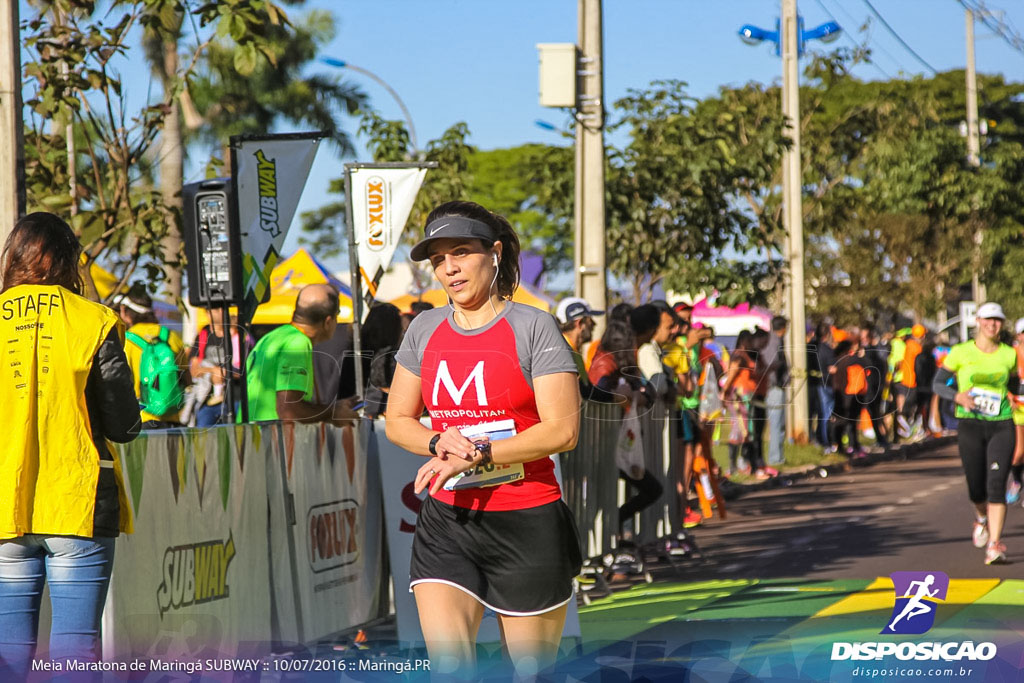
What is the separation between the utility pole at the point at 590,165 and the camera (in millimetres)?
13711

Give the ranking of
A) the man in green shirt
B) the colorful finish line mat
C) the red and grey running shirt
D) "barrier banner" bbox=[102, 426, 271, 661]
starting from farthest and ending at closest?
1. the man in green shirt
2. "barrier banner" bbox=[102, 426, 271, 661]
3. the colorful finish line mat
4. the red and grey running shirt

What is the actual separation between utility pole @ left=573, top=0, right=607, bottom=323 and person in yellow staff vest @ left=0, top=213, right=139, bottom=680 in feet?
30.6

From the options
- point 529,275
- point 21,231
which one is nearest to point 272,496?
point 21,231

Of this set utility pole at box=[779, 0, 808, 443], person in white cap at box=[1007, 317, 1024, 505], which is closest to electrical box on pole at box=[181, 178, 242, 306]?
person in white cap at box=[1007, 317, 1024, 505]

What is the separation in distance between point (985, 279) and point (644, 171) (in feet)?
88.8

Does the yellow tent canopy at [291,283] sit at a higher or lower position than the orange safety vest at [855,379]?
higher

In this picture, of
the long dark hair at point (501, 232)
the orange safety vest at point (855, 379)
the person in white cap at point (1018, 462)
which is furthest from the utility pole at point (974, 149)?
the long dark hair at point (501, 232)

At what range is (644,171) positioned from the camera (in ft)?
60.1

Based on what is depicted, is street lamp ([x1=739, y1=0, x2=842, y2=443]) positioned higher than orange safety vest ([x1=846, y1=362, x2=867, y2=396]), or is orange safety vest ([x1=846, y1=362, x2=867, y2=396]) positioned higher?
street lamp ([x1=739, y1=0, x2=842, y2=443])

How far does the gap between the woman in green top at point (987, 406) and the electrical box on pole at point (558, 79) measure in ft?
13.3

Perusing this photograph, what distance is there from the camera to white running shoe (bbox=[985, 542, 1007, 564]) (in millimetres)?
10875

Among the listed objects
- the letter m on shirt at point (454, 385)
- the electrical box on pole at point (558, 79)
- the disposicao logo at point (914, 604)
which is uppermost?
the electrical box on pole at point (558, 79)

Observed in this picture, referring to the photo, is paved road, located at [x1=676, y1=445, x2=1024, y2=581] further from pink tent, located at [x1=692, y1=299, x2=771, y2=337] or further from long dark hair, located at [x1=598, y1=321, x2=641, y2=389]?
pink tent, located at [x1=692, y1=299, x2=771, y2=337]

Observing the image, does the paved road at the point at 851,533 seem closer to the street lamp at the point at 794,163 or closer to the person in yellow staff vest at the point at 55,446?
the street lamp at the point at 794,163
